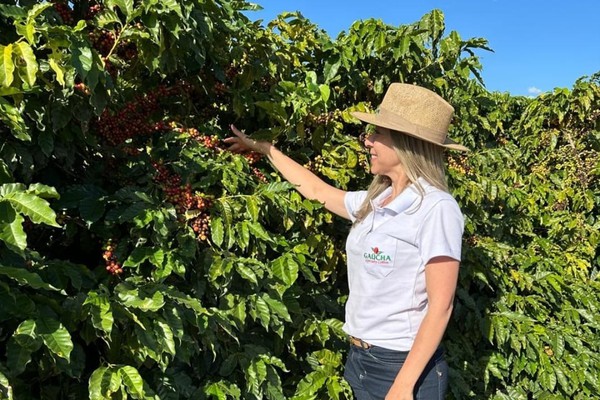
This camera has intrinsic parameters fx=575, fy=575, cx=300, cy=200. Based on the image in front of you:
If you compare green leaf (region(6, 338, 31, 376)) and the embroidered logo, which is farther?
the embroidered logo

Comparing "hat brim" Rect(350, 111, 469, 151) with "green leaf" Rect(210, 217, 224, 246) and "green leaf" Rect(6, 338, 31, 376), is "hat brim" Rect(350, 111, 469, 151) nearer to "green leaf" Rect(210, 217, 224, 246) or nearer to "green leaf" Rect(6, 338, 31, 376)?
"green leaf" Rect(210, 217, 224, 246)

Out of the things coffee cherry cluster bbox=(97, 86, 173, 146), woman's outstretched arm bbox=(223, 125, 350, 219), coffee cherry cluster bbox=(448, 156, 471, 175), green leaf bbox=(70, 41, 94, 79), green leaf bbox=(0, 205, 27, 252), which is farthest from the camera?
coffee cherry cluster bbox=(448, 156, 471, 175)

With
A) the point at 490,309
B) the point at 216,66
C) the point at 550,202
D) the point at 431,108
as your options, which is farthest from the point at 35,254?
the point at 550,202

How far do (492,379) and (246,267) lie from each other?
6.94 feet

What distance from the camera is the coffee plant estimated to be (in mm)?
1620

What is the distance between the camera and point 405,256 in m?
1.95

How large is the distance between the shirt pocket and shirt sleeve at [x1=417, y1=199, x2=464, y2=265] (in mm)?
106

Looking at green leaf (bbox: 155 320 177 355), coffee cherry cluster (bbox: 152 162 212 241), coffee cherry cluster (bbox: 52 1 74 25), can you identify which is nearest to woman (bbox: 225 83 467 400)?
coffee cherry cluster (bbox: 152 162 212 241)

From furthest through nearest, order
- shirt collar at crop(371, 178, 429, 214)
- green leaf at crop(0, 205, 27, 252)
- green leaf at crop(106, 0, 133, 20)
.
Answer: shirt collar at crop(371, 178, 429, 214) → green leaf at crop(106, 0, 133, 20) → green leaf at crop(0, 205, 27, 252)

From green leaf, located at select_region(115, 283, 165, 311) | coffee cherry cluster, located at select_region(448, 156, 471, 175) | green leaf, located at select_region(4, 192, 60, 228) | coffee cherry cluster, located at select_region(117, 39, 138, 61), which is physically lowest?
green leaf, located at select_region(115, 283, 165, 311)

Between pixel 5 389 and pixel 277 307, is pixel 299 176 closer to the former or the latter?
pixel 277 307

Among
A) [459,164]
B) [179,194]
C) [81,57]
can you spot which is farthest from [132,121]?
[459,164]

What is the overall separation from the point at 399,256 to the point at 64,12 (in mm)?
1394

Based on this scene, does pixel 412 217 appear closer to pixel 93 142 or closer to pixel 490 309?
pixel 93 142
